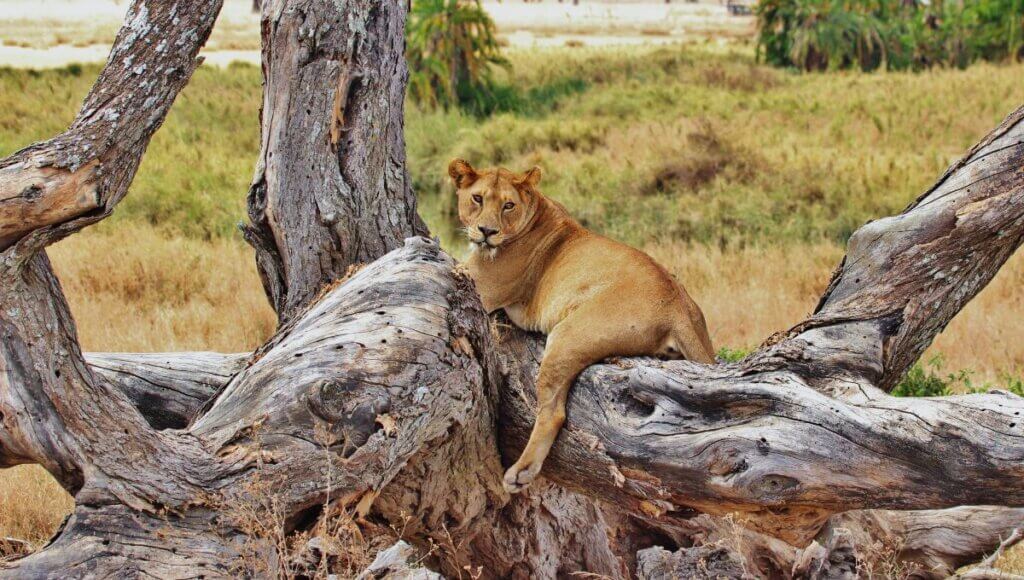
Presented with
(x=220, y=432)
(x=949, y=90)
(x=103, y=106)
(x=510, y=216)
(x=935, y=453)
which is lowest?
(x=949, y=90)

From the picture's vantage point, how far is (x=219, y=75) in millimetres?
24188

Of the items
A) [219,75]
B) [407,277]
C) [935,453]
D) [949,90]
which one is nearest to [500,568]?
[407,277]

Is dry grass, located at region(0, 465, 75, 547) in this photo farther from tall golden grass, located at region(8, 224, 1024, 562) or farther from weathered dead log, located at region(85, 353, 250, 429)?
tall golden grass, located at region(8, 224, 1024, 562)

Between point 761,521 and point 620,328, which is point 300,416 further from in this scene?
point 761,521

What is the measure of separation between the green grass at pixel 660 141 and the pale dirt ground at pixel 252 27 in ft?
28.8

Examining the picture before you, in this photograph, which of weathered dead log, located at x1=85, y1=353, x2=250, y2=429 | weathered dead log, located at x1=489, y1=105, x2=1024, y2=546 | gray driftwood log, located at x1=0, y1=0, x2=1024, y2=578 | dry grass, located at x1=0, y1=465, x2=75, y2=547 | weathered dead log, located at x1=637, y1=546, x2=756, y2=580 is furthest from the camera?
dry grass, located at x1=0, y1=465, x2=75, y2=547

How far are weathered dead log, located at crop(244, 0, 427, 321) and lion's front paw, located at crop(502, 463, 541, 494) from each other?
63.3 inches

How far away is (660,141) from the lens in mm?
16734

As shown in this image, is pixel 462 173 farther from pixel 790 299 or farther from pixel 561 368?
→ pixel 790 299

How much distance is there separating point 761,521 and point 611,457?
2.25ft

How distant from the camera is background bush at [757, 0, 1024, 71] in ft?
87.1

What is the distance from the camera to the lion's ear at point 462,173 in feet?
18.0

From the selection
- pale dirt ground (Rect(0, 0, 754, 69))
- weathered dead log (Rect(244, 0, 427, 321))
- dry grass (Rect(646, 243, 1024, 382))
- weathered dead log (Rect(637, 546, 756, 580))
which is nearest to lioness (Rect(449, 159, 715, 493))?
weathered dead log (Rect(244, 0, 427, 321))

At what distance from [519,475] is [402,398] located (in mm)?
684
